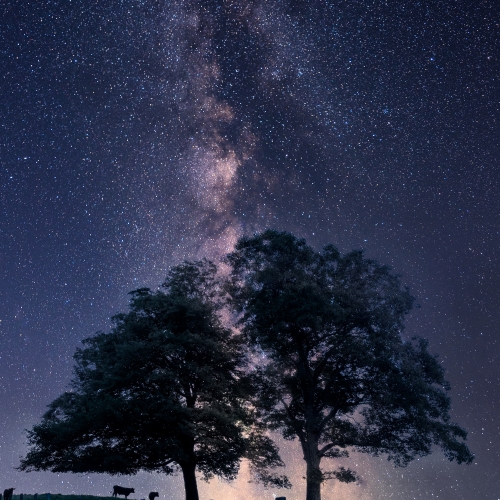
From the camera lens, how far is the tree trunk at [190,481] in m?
37.9

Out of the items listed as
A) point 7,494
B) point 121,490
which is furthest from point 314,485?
point 7,494

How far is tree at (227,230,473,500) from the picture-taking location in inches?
1340

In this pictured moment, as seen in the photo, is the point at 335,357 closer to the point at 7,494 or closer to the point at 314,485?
the point at 314,485

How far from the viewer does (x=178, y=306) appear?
126ft

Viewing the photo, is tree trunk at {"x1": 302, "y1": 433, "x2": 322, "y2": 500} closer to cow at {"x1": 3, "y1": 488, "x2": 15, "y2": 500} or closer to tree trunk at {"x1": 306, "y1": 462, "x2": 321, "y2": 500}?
tree trunk at {"x1": 306, "y1": 462, "x2": 321, "y2": 500}

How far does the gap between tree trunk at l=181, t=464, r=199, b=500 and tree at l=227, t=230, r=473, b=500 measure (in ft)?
21.6

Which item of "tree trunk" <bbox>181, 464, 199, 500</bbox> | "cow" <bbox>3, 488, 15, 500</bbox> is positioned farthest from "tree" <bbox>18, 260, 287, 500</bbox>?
"cow" <bbox>3, 488, 15, 500</bbox>

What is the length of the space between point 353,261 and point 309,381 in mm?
8865

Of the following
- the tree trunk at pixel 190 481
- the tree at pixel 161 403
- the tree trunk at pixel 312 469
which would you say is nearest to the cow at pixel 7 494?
the tree at pixel 161 403

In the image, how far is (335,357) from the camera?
36.1 meters

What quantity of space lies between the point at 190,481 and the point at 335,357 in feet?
45.5

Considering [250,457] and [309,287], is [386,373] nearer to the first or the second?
[309,287]

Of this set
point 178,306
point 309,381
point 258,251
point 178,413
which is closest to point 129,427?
point 178,413

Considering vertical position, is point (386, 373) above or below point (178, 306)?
below
